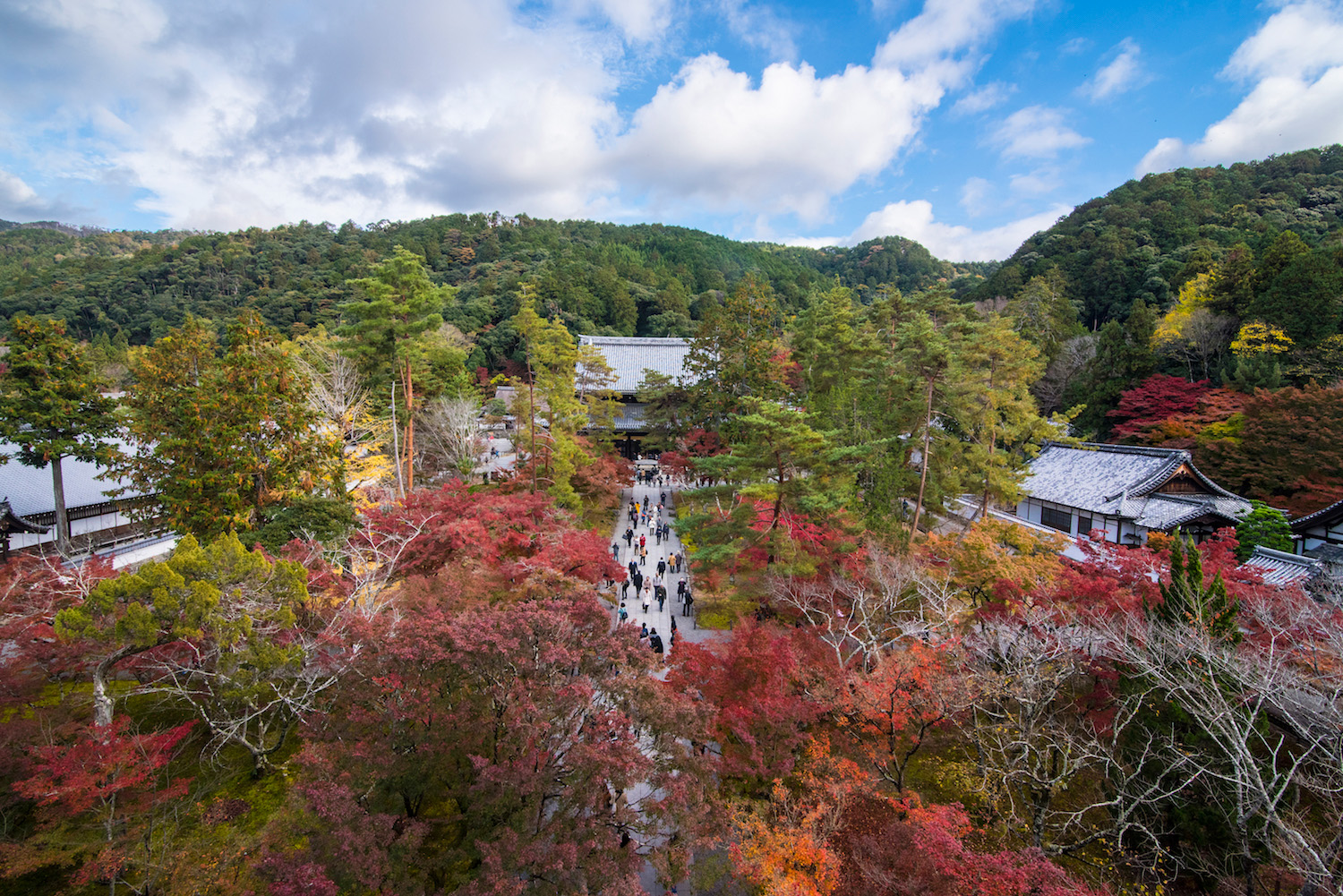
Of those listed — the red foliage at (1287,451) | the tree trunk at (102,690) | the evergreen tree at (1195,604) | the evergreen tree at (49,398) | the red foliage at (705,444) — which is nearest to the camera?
the evergreen tree at (1195,604)

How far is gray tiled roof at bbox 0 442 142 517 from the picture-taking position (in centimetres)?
1703

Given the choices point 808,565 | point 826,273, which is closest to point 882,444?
point 808,565

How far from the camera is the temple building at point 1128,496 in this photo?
56.4 ft

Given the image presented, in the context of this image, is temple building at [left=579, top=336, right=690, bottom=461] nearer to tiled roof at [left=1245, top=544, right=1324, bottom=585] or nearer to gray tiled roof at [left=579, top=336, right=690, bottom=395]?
gray tiled roof at [left=579, top=336, right=690, bottom=395]

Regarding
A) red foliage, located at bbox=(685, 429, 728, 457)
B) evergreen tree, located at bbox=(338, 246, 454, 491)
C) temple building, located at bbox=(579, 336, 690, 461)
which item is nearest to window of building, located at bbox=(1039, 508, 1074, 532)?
red foliage, located at bbox=(685, 429, 728, 457)

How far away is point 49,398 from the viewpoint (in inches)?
521

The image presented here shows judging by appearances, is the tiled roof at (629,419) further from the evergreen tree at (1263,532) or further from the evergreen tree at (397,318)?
the evergreen tree at (1263,532)

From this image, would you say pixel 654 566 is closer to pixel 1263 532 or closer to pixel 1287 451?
pixel 1263 532

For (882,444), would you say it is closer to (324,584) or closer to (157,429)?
(324,584)

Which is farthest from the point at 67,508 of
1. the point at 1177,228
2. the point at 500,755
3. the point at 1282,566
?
the point at 1177,228

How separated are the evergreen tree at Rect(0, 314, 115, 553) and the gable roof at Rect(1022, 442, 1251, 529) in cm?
2608

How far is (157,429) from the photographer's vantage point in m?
12.7

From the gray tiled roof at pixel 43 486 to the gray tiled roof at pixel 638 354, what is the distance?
23316mm

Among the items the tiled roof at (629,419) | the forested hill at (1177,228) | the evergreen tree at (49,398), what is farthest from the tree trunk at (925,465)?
the forested hill at (1177,228)
